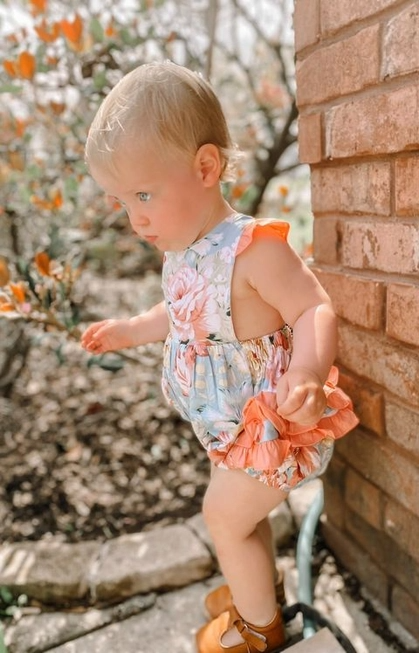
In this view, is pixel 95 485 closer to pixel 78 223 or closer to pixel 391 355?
pixel 391 355

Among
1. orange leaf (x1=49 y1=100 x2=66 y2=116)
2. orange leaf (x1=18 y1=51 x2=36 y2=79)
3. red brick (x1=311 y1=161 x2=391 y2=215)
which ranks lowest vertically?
red brick (x1=311 y1=161 x2=391 y2=215)

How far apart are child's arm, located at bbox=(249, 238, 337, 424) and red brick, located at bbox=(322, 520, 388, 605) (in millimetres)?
776

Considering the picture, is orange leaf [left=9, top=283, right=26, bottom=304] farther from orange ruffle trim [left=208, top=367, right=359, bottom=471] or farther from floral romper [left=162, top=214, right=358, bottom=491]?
orange ruffle trim [left=208, top=367, right=359, bottom=471]

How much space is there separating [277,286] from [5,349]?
2036mm

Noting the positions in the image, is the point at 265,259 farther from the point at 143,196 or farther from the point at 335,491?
the point at 335,491

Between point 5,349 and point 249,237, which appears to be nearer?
point 249,237

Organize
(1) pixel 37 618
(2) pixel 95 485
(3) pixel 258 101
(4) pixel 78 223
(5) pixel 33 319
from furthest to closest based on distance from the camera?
(4) pixel 78 223
(3) pixel 258 101
(2) pixel 95 485
(5) pixel 33 319
(1) pixel 37 618

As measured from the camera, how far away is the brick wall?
1.19m

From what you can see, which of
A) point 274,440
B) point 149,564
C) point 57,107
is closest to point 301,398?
point 274,440

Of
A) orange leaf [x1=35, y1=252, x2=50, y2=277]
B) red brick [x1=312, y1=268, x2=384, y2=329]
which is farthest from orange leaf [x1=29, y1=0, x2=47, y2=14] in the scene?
red brick [x1=312, y1=268, x2=384, y2=329]

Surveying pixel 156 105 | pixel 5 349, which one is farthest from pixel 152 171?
pixel 5 349

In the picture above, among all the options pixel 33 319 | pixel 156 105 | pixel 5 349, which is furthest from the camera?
pixel 5 349

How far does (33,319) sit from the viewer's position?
74.1 inches

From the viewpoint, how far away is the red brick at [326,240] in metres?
1.49
